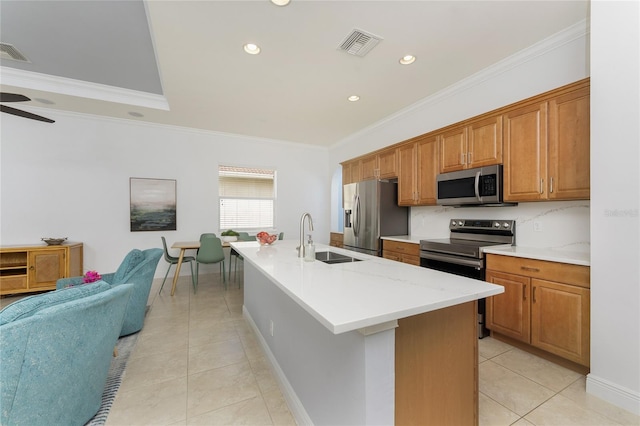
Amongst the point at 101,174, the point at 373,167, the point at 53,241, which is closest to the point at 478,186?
the point at 373,167

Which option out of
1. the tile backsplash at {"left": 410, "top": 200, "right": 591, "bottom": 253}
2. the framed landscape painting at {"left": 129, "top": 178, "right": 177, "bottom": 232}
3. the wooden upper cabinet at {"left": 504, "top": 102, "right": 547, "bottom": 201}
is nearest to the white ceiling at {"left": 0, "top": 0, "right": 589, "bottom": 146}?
the wooden upper cabinet at {"left": 504, "top": 102, "right": 547, "bottom": 201}

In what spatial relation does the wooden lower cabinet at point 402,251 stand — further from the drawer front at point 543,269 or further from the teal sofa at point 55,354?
the teal sofa at point 55,354

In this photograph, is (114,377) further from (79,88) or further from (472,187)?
(79,88)

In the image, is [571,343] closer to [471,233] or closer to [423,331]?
[471,233]

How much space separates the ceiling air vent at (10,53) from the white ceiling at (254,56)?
75mm

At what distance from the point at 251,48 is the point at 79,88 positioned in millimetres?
2870

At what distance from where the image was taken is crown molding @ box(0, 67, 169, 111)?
11.1ft

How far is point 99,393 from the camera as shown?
5.33 feet

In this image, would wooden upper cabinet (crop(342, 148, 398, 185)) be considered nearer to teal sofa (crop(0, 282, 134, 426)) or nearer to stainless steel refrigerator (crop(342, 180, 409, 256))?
stainless steel refrigerator (crop(342, 180, 409, 256))

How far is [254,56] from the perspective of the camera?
109 inches

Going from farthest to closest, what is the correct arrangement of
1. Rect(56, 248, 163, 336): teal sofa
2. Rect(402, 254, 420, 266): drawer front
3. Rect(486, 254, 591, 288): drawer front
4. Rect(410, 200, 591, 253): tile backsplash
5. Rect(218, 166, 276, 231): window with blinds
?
1. Rect(218, 166, 276, 231): window with blinds
2. Rect(402, 254, 420, 266): drawer front
3. Rect(56, 248, 163, 336): teal sofa
4. Rect(410, 200, 591, 253): tile backsplash
5. Rect(486, 254, 591, 288): drawer front

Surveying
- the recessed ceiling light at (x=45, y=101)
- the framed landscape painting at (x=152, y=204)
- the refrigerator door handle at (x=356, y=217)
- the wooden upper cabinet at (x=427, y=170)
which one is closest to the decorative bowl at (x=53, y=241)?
the framed landscape painting at (x=152, y=204)

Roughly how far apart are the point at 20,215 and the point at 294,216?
4419 millimetres

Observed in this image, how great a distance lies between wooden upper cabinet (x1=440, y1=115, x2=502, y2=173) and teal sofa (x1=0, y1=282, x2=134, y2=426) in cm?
329
